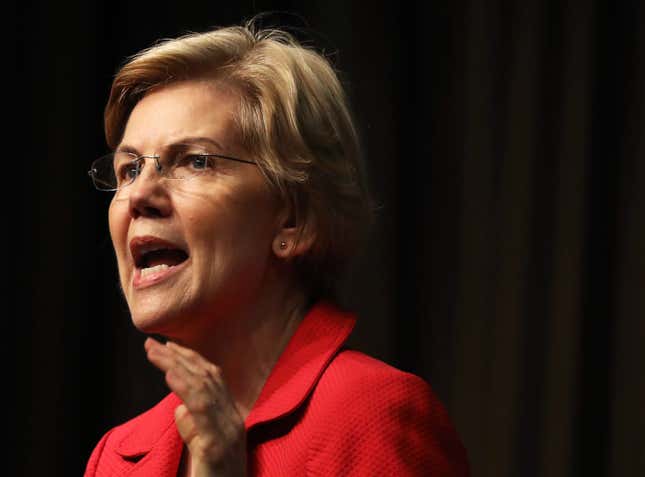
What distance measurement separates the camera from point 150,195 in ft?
5.25

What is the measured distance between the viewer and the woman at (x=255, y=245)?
1.49 metres

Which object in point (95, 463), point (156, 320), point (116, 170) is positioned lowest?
point (95, 463)

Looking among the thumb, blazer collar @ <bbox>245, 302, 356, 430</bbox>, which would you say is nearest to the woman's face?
blazer collar @ <bbox>245, 302, 356, 430</bbox>

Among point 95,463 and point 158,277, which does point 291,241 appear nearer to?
point 158,277

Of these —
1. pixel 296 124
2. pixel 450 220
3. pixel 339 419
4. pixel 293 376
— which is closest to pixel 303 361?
pixel 293 376

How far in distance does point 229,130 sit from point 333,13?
118 centimetres

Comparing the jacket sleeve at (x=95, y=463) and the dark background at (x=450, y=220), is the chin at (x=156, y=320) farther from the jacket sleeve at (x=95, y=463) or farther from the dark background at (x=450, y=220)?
the dark background at (x=450, y=220)

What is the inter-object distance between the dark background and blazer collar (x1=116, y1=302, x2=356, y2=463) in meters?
0.91

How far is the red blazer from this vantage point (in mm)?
1411

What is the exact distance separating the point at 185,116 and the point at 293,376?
439 millimetres

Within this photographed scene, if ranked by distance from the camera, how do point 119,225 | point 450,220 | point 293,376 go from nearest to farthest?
point 293,376
point 119,225
point 450,220

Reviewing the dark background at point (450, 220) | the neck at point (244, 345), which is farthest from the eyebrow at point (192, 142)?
the dark background at point (450, 220)

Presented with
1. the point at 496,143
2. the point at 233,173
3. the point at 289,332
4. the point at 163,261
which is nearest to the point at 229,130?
the point at 233,173

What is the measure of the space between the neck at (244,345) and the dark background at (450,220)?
3.12 feet
